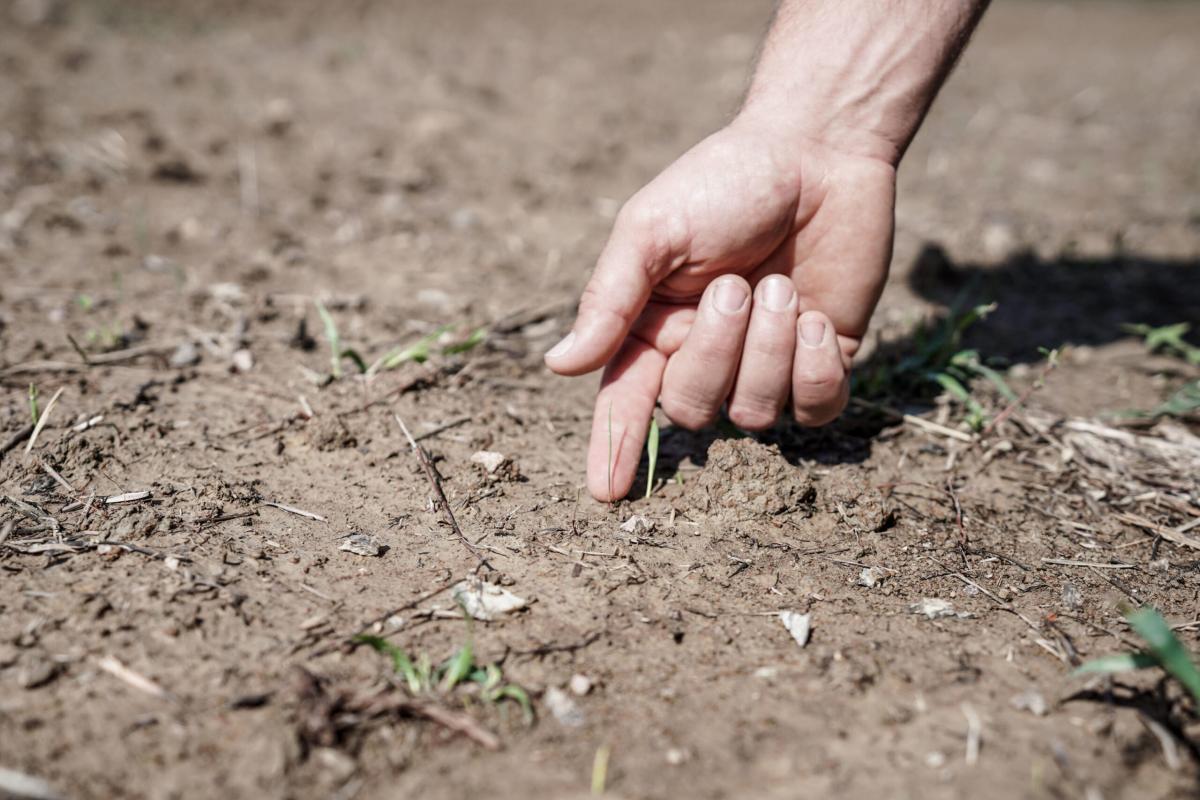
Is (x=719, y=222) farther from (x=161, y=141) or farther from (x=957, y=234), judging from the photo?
(x=161, y=141)

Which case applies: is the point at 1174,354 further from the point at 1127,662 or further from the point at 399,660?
the point at 399,660

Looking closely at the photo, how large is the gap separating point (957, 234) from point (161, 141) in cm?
366

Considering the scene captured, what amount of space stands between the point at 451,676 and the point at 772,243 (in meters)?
1.23

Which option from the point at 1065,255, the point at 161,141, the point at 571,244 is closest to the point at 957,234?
the point at 1065,255

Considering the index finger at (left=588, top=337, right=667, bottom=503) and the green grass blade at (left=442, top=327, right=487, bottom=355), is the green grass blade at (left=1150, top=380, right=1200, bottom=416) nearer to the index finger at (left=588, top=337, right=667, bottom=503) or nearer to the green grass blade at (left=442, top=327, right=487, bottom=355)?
the index finger at (left=588, top=337, right=667, bottom=503)

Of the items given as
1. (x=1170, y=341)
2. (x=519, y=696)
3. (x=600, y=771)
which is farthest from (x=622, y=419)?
(x=1170, y=341)

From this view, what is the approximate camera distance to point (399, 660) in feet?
4.97

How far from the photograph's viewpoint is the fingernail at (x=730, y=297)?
1903 millimetres

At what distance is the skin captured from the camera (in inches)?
76.0

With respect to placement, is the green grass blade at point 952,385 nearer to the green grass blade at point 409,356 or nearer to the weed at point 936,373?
the weed at point 936,373

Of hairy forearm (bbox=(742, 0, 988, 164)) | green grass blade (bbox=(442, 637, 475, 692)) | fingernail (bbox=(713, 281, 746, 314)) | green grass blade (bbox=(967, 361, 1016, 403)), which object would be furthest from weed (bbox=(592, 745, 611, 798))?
green grass blade (bbox=(967, 361, 1016, 403))

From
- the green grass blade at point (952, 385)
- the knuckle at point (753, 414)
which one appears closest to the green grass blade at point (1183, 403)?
the green grass blade at point (952, 385)

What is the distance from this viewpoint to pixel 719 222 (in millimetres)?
1987

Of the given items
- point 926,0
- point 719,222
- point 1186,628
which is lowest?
point 1186,628
